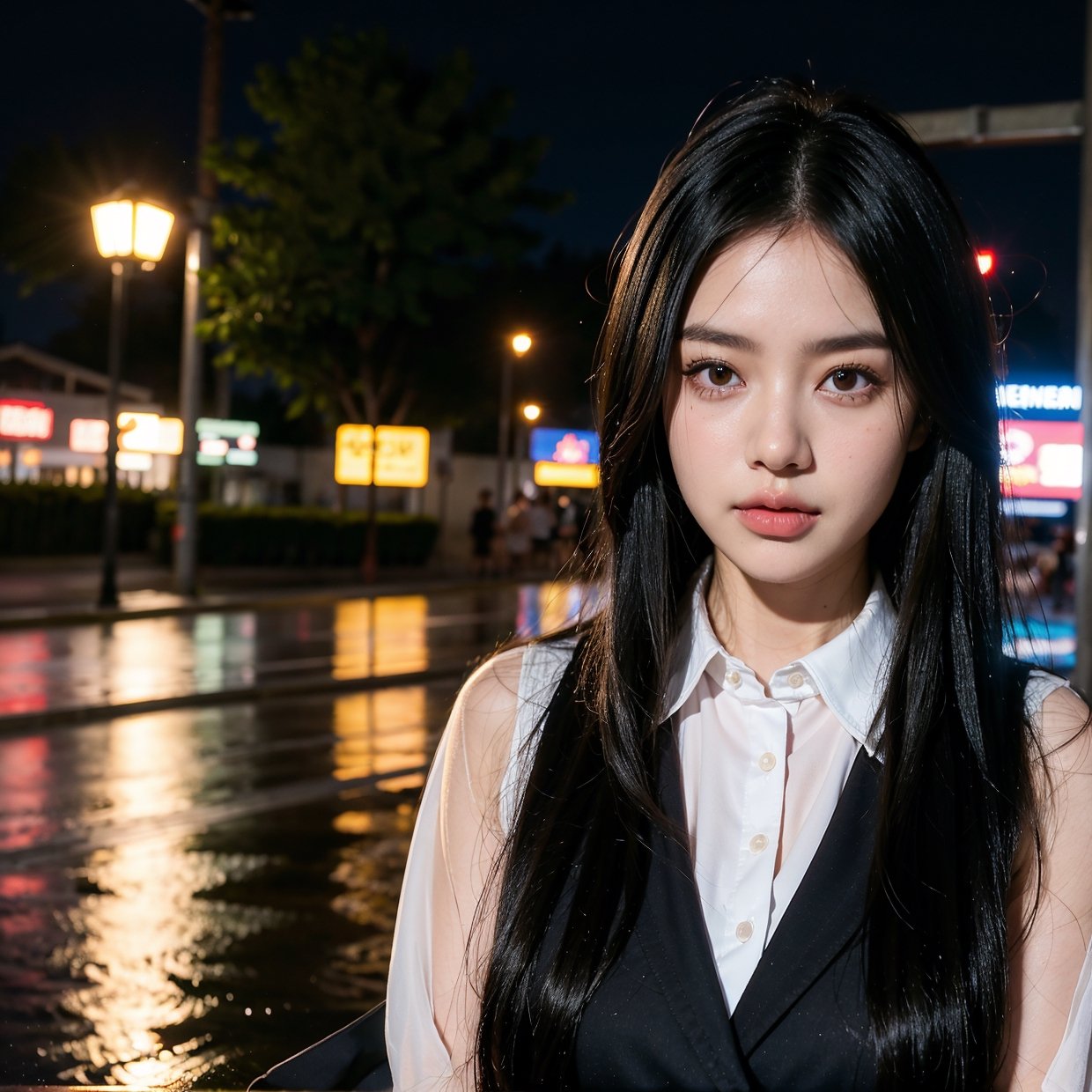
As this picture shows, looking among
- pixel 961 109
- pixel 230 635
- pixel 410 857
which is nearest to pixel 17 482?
pixel 230 635

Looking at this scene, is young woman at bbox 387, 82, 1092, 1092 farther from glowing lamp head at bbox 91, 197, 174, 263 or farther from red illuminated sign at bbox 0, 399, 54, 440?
red illuminated sign at bbox 0, 399, 54, 440

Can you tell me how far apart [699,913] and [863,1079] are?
0.23 meters

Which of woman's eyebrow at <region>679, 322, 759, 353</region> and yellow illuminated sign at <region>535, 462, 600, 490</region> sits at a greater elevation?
yellow illuminated sign at <region>535, 462, 600, 490</region>

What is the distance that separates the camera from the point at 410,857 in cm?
167

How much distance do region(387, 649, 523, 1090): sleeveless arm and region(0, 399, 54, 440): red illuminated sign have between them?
35590 millimetres

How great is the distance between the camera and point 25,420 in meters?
35.3

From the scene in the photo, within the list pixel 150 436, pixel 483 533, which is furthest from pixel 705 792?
pixel 150 436

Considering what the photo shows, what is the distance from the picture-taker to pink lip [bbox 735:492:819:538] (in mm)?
1513

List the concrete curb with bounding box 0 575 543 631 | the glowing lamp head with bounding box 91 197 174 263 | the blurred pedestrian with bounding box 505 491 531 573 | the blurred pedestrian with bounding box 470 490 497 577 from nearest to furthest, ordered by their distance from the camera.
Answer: the glowing lamp head with bounding box 91 197 174 263 → the concrete curb with bounding box 0 575 543 631 → the blurred pedestrian with bounding box 470 490 497 577 → the blurred pedestrian with bounding box 505 491 531 573

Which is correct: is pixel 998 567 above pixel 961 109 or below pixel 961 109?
below

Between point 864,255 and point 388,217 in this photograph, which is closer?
point 864,255

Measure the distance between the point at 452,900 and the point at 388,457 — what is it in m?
32.8

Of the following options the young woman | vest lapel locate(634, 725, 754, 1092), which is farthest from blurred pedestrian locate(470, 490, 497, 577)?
vest lapel locate(634, 725, 754, 1092)

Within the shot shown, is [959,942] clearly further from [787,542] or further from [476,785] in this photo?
[476,785]
